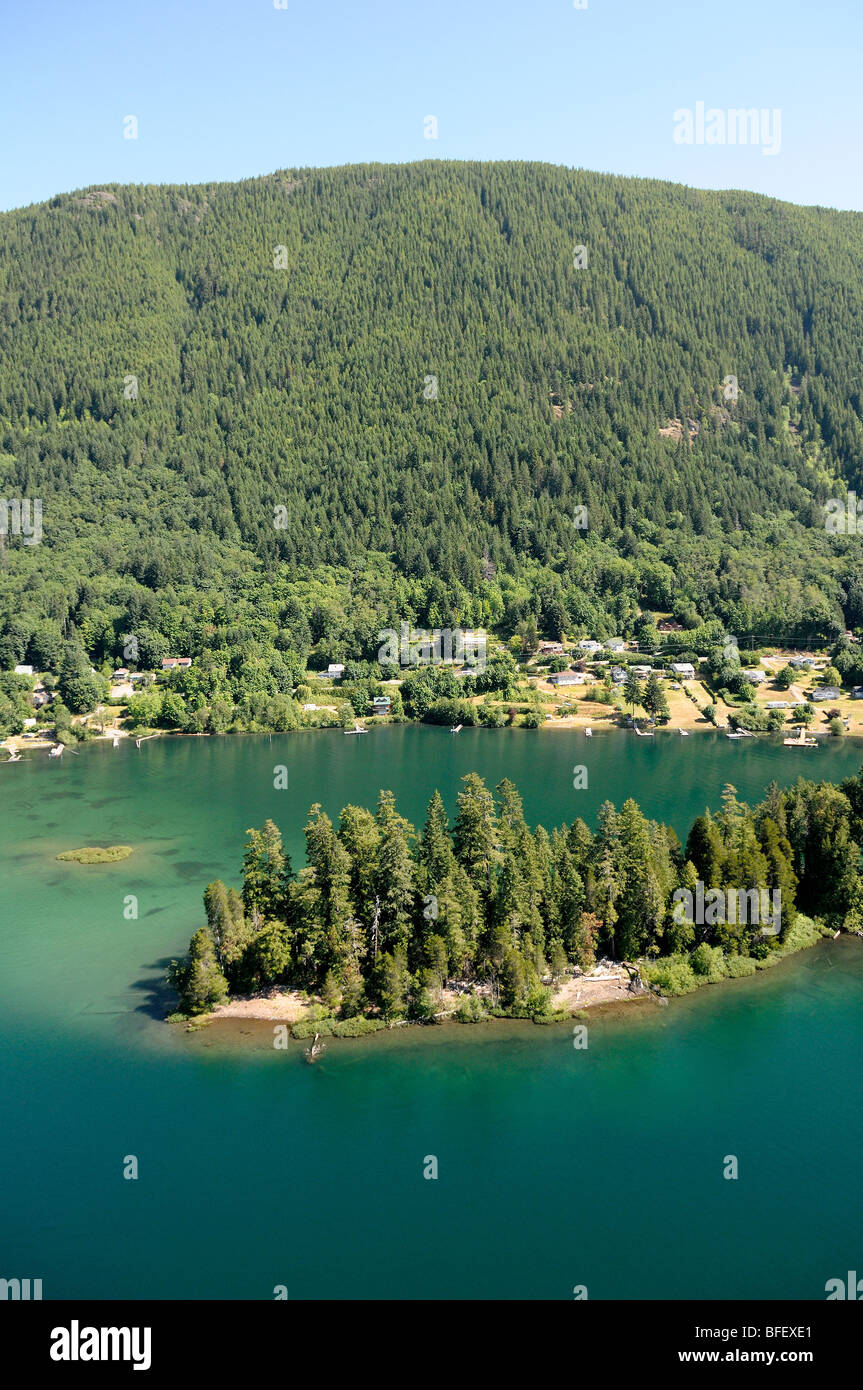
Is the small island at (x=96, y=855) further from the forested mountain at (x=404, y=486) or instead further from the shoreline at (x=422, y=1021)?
the forested mountain at (x=404, y=486)

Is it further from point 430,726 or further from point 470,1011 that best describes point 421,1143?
point 430,726

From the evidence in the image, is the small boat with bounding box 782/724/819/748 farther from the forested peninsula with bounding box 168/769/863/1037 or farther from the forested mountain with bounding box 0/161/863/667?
the forested peninsula with bounding box 168/769/863/1037

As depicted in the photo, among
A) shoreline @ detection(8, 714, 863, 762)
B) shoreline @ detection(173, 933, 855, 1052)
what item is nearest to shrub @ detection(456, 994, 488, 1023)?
shoreline @ detection(173, 933, 855, 1052)

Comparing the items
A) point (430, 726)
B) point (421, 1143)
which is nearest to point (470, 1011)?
point (421, 1143)

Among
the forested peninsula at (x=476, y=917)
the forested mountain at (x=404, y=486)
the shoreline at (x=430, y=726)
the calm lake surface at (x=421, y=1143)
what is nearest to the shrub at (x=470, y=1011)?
the forested peninsula at (x=476, y=917)
